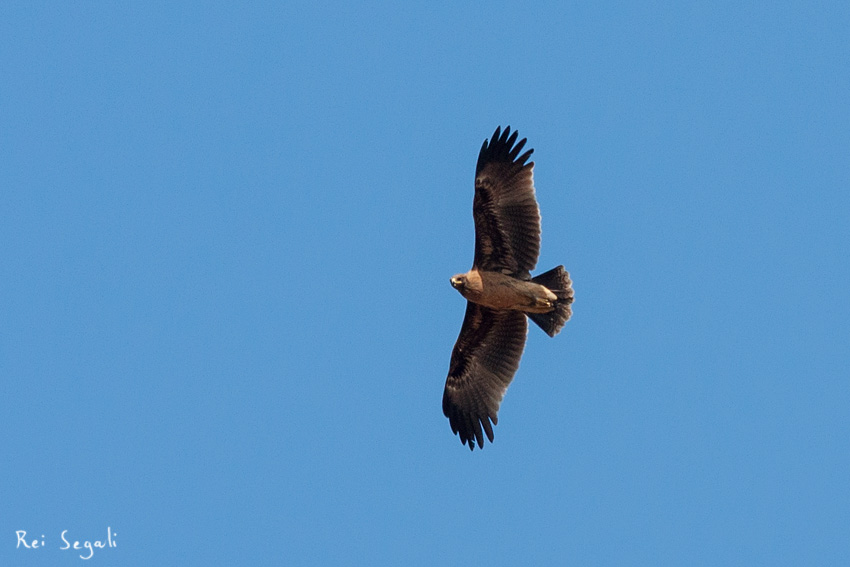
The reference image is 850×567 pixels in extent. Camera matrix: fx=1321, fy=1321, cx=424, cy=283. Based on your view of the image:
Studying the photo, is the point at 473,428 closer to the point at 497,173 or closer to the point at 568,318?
the point at 568,318

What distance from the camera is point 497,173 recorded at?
58.7 ft

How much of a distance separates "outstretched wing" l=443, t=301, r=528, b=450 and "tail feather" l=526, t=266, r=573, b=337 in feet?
2.46

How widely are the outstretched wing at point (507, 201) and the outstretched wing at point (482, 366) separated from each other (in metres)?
1.33

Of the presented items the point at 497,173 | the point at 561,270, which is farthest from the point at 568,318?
the point at 497,173

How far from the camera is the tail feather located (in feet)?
59.3

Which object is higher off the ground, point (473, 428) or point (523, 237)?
point (523, 237)

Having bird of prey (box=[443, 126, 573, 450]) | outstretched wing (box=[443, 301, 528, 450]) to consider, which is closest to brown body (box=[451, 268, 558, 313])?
bird of prey (box=[443, 126, 573, 450])

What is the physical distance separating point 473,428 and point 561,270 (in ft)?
9.18

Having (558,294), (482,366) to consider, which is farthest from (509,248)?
(482,366)

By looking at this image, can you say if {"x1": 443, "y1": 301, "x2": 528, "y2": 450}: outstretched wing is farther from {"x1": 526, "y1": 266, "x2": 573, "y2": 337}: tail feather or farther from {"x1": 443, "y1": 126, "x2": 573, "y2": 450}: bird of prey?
{"x1": 526, "y1": 266, "x2": 573, "y2": 337}: tail feather

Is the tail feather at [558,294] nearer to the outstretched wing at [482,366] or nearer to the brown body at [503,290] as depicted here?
the brown body at [503,290]

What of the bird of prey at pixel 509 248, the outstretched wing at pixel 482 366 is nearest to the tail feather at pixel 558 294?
the bird of prey at pixel 509 248

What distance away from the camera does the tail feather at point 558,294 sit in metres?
18.1

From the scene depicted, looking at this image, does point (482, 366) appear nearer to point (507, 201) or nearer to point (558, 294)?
point (558, 294)
